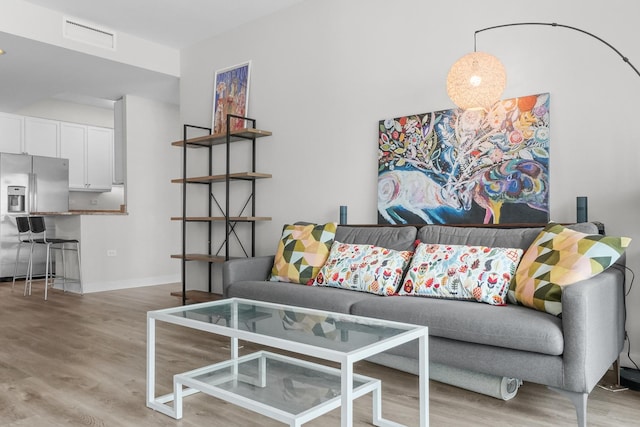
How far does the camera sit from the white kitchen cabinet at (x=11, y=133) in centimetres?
702

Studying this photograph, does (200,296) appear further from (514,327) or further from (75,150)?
(75,150)

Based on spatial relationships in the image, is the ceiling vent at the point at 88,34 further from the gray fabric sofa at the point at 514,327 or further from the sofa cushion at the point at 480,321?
the sofa cushion at the point at 480,321

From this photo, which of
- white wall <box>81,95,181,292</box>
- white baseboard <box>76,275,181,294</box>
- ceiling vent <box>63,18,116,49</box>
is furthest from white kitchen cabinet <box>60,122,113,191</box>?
ceiling vent <box>63,18,116,49</box>

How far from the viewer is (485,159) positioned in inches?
130

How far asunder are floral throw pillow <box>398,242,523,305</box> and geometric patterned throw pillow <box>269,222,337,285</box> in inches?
29.5

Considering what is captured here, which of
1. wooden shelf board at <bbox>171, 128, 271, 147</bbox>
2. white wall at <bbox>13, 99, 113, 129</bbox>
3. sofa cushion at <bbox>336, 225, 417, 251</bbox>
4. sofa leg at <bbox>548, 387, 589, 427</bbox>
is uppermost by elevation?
white wall at <bbox>13, 99, 113, 129</bbox>

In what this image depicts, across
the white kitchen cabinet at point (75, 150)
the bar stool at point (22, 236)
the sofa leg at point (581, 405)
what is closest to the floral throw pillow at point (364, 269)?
the sofa leg at point (581, 405)

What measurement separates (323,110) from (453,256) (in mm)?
1978

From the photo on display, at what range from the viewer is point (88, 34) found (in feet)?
15.8

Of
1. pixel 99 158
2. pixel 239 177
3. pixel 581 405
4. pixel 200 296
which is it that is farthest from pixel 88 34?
pixel 581 405

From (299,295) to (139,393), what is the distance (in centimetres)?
104

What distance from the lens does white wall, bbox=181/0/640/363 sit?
9.46 ft

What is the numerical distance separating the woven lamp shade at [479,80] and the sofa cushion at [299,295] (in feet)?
4.38

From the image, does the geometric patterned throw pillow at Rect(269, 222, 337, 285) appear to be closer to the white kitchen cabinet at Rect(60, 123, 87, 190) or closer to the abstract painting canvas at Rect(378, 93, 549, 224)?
the abstract painting canvas at Rect(378, 93, 549, 224)
